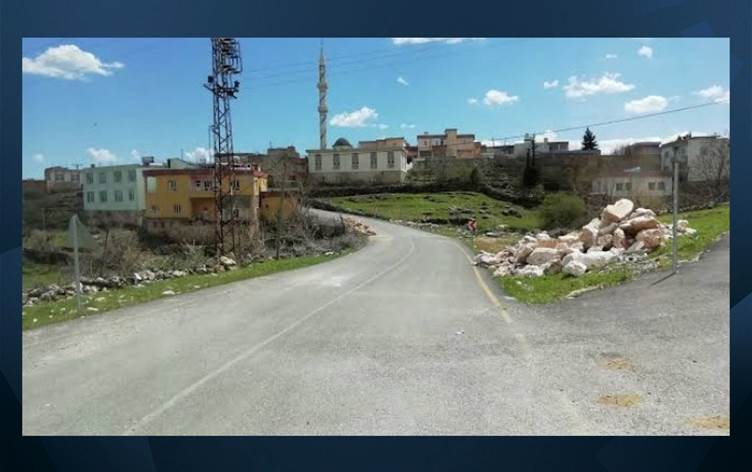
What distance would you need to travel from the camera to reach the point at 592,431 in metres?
4.12

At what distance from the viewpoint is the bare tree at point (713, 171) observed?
531cm

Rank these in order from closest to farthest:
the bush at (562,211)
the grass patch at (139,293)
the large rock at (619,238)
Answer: the grass patch at (139,293)
the bush at (562,211)
the large rock at (619,238)

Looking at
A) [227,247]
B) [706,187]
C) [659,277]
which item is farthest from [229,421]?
[227,247]

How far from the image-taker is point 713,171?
6004 mm

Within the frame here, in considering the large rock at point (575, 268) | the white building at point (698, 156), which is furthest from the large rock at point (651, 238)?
the white building at point (698, 156)

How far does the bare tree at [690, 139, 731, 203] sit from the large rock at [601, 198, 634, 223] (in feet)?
12.1

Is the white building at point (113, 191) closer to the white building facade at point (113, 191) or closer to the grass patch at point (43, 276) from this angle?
the white building facade at point (113, 191)

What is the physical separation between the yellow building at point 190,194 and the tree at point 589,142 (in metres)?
5.57

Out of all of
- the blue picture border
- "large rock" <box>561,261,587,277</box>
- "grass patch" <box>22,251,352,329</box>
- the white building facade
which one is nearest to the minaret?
the blue picture border

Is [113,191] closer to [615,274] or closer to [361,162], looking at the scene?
[361,162]

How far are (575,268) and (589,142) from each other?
473 cm

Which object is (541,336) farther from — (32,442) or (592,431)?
(32,442)

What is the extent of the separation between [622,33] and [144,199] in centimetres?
773

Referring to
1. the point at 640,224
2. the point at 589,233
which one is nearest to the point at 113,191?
the point at 589,233
